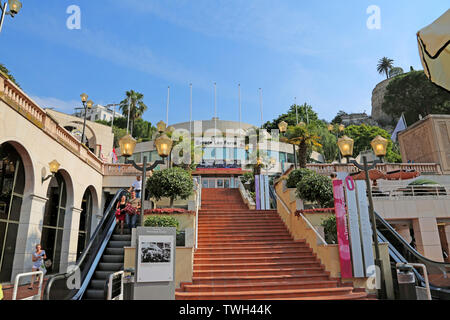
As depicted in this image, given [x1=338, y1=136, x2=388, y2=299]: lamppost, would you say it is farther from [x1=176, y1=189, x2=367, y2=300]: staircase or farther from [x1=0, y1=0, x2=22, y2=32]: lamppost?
[x1=0, y1=0, x2=22, y2=32]: lamppost

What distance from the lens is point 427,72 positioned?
3.48 meters

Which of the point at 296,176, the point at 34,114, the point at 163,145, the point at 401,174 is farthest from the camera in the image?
the point at 401,174

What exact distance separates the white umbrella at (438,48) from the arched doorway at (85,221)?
59.4 feet

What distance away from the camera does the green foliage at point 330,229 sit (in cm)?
970

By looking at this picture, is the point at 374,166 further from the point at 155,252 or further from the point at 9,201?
the point at 9,201

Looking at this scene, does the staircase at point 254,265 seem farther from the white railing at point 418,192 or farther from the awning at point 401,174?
the awning at point 401,174

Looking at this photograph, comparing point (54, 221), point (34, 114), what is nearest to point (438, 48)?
point (34, 114)

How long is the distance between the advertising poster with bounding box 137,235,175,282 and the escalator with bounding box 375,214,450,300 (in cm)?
610

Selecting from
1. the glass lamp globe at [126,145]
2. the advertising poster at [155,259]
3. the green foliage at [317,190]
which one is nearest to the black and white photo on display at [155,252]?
the advertising poster at [155,259]

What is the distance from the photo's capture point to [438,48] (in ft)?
10.3

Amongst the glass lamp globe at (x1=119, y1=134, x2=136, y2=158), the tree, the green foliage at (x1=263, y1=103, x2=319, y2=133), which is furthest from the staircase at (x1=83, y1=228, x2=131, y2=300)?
the green foliage at (x1=263, y1=103, x2=319, y2=133)

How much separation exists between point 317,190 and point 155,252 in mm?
7158
